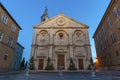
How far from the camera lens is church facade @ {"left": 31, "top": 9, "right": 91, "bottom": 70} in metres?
22.5

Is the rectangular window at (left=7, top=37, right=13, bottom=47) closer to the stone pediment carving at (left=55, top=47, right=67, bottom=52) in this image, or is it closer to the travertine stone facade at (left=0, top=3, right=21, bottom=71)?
the travertine stone facade at (left=0, top=3, right=21, bottom=71)

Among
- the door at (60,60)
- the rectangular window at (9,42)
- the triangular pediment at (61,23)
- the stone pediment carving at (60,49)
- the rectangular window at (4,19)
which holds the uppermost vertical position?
the triangular pediment at (61,23)

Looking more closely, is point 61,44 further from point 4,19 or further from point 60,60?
point 4,19

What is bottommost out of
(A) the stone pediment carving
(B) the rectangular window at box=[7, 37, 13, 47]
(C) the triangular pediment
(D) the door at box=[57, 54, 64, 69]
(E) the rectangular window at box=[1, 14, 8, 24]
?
(D) the door at box=[57, 54, 64, 69]

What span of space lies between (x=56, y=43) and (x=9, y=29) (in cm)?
1174

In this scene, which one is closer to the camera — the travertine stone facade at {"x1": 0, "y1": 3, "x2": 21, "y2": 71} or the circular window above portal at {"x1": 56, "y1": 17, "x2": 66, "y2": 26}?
the travertine stone facade at {"x1": 0, "y1": 3, "x2": 21, "y2": 71}

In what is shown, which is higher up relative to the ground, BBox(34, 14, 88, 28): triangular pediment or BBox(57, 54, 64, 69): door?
BBox(34, 14, 88, 28): triangular pediment

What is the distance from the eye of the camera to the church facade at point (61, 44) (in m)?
22.5

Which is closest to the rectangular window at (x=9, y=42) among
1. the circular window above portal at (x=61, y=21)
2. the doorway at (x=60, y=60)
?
the doorway at (x=60, y=60)

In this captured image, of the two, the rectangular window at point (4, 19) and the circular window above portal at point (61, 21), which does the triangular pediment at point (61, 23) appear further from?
the rectangular window at point (4, 19)

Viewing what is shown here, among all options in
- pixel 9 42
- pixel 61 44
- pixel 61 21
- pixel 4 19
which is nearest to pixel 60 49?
pixel 61 44

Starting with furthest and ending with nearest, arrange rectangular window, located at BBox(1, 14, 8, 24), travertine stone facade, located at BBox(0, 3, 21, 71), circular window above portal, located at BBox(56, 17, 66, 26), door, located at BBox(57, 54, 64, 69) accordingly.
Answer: circular window above portal, located at BBox(56, 17, 66, 26), door, located at BBox(57, 54, 64, 69), rectangular window, located at BBox(1, 14, 8, 24), travertine stone facade, located at BBox(0, 3, 21, 71)

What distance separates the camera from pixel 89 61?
22141 millimetres

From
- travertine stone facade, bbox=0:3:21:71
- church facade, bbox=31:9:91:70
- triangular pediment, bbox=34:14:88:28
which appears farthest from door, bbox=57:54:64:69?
travertine stone facade, bbox=0:3:21:71
